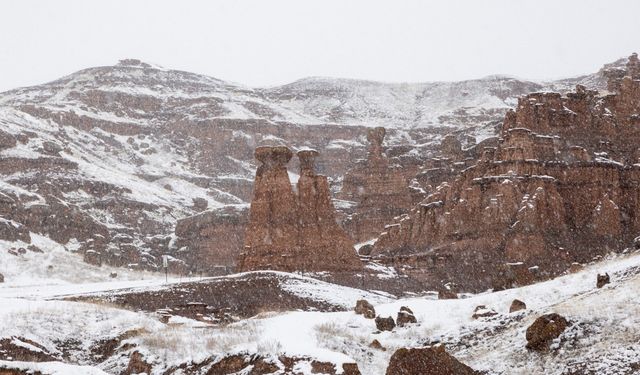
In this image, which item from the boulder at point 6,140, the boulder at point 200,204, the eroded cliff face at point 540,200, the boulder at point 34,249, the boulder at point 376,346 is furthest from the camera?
the boulder at point 200,204

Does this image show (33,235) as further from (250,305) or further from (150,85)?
(150,85)

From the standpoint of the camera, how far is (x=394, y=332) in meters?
28.4

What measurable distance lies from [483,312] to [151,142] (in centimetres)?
14058

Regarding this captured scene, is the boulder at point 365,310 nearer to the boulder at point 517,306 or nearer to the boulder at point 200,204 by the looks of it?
the boulder at point 517,306

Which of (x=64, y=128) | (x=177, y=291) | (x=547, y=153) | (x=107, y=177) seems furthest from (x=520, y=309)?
(x=64, y=128)

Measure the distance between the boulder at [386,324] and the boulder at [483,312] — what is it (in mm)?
2842

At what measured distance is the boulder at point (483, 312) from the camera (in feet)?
90.5

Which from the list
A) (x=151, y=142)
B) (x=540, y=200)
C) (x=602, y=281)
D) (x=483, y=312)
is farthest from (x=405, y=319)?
(x=151, y=142)

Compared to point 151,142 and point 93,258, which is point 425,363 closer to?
point 93,258

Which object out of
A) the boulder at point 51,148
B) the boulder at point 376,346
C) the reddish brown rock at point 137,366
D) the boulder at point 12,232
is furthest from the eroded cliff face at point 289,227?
the boulder at point 51,148

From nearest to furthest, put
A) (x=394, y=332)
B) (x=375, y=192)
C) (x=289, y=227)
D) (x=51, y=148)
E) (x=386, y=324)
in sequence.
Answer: (x=394, y=332) < (x=386, y=324) < (x=289, y=227) < (x=375, y=192) < (x=51, y=148)

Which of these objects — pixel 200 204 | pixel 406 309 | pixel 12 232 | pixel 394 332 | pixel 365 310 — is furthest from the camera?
pixel 200 204

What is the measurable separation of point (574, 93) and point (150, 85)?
14371 cm

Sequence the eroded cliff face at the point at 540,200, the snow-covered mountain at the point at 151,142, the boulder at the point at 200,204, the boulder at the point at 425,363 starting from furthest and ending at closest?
the boulder at the point at 200,204
the snow-covered mountain at the point at 151,142
the eroded cliff face at the point at 540,200
the boulder at the point at 425,363
